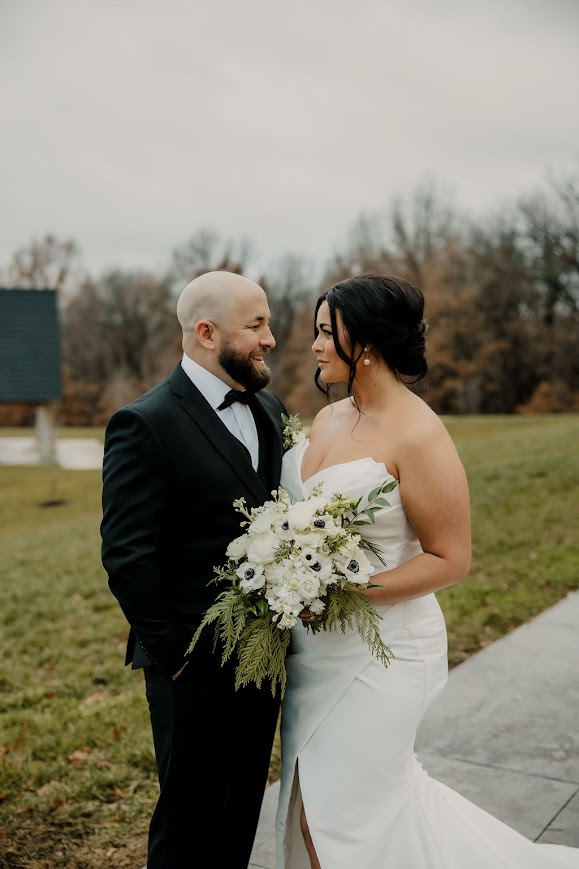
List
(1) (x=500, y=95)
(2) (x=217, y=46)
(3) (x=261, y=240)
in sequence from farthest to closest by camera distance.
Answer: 1. (3) (x=261, y=240)
2. (1) (x=500, y=95)
3. (2) (x=217, y=46)

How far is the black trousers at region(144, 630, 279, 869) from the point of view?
113 inches

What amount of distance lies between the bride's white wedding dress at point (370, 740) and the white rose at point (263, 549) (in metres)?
0.34

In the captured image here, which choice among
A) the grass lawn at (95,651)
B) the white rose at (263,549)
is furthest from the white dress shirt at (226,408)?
the grass lawn at (95,651)

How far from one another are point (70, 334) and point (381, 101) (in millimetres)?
24677

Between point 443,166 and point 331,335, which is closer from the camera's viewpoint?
point 331,335

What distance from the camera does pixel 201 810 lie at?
114 inches

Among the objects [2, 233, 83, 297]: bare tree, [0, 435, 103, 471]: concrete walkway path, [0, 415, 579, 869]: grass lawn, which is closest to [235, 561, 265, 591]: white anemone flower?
[0, 415, 579, 869]: grass lawn

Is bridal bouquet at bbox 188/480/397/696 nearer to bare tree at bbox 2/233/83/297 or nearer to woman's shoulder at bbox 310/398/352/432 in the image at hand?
woman's shoulder at bbox 310/398/352/432

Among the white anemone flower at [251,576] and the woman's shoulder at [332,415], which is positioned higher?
the woman's shoulder at [332,415]

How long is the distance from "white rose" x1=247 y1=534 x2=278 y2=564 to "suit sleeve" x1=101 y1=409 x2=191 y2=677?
384 millimetres

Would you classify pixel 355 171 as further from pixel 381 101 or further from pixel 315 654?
pixel 315 654

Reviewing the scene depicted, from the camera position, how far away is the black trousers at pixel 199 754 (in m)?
2.87

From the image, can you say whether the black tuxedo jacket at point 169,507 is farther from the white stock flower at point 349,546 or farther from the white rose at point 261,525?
the white stock flower at point 349,546

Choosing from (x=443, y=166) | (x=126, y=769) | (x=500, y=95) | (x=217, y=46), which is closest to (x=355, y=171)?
(x=443, y=166)
